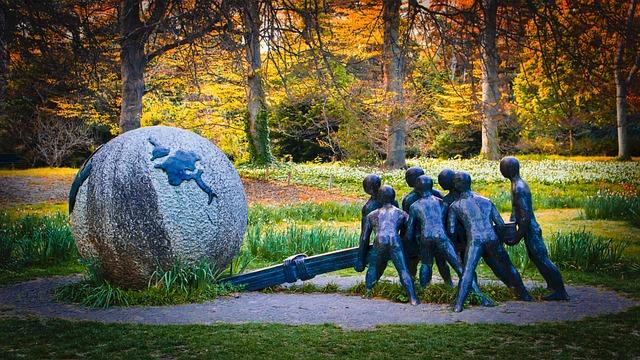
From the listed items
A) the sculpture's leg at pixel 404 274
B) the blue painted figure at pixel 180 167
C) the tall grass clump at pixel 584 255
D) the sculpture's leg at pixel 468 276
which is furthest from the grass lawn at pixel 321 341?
the tall grass clump at pixel 584 255

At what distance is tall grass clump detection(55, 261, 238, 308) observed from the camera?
303 inches

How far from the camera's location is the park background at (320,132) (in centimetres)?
589

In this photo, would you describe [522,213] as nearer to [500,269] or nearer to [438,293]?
[500,269]

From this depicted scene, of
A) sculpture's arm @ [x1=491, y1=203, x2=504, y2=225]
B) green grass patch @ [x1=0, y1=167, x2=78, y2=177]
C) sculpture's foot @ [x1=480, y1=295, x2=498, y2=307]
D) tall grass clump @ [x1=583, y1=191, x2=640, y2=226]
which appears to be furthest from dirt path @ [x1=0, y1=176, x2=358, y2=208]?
sculpture's foot @ [x1=480, y1=295, x2=498, y2=307]

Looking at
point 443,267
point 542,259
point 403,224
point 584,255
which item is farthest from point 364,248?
point 584,255

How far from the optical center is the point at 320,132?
62.8 feet

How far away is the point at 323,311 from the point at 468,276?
147 centimetres

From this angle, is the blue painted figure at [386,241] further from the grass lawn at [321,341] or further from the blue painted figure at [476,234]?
the grass lawn at [321,341]

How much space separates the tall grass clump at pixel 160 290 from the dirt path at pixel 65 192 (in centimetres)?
1140

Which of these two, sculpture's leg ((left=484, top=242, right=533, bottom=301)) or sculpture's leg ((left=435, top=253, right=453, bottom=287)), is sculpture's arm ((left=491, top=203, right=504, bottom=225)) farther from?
sculpture's leg ((left=435, top=253, right=453, bottom=287))

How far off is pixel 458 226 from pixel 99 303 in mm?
3819

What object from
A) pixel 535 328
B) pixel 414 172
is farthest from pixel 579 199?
pixel 535 328

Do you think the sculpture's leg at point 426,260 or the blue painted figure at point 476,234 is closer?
the blue painted figure at point 476,234

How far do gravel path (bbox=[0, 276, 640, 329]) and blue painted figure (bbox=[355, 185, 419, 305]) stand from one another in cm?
27
